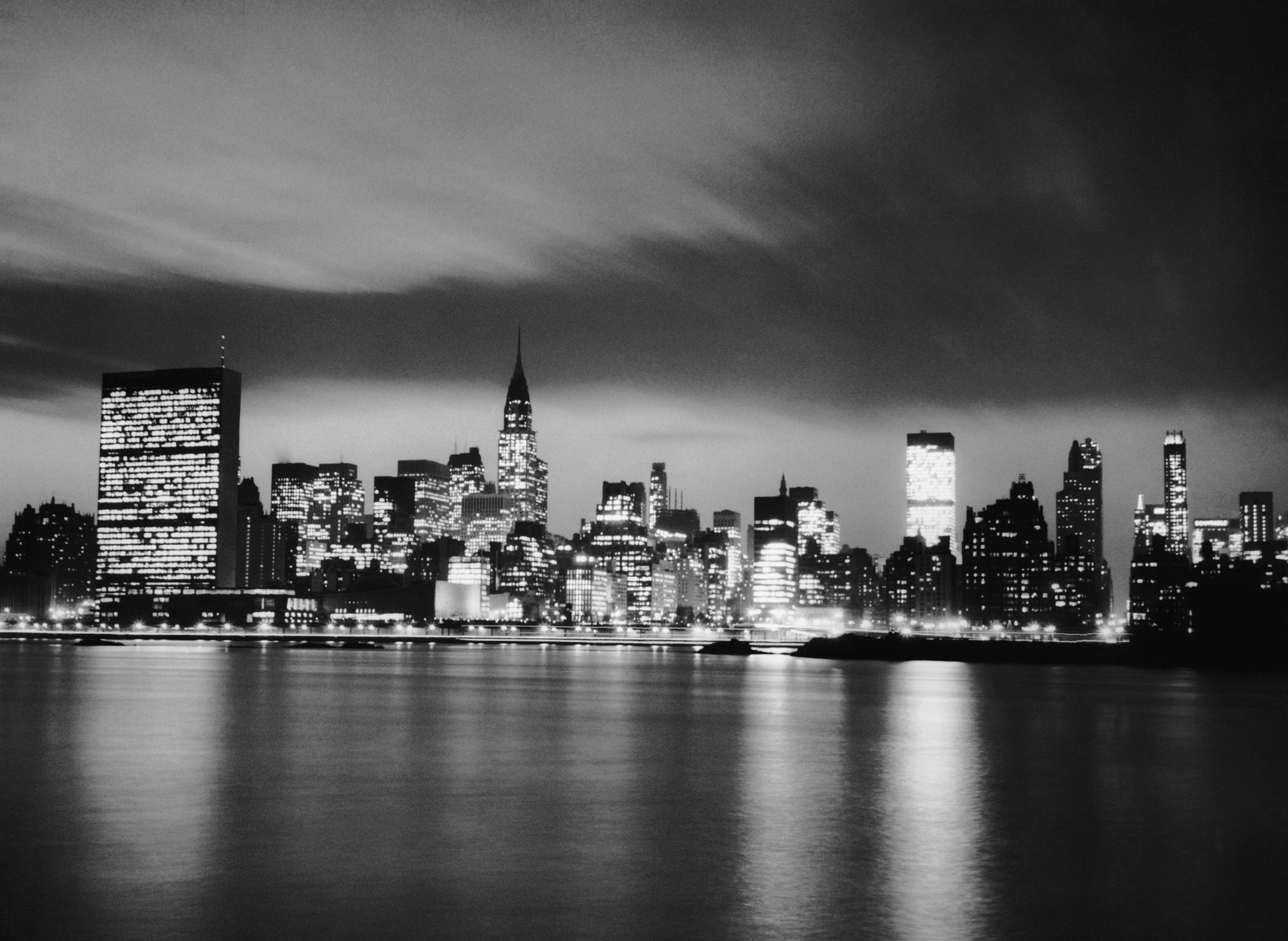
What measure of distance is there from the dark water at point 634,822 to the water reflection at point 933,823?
0.13m

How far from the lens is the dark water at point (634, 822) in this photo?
955 inches

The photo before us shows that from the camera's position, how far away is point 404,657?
181 meters

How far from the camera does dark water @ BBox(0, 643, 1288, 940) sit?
24.2 meters

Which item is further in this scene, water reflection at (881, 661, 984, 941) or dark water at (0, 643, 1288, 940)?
water reflection at (881, 661, 984, 941)

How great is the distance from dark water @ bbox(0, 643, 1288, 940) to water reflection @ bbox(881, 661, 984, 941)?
13 cm

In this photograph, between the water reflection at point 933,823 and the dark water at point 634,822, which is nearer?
the dark water at point 634,822

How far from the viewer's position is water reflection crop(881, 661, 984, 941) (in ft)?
82.3

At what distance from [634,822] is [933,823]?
7.59 m

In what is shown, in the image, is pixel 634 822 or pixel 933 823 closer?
pixel 634 822

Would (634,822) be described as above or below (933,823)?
above

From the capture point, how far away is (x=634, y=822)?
116 feet

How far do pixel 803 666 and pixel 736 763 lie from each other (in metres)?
109

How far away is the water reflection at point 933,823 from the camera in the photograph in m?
25.1

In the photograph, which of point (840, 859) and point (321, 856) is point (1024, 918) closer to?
point (840, 859)
